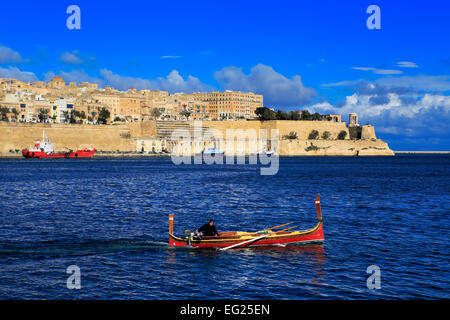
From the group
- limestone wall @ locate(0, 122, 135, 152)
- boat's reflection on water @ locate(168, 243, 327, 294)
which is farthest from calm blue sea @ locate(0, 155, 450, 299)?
limestone wall @ locate(0, 122, 135, 152)

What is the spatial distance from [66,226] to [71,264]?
724cm

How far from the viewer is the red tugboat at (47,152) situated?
105 m

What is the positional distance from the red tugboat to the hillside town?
40.2 feet

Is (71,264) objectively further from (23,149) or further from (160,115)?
(160,115)

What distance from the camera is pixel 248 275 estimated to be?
1405 cm

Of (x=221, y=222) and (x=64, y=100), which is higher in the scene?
(x=64, y=100)

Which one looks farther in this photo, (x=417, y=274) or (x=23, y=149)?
(x=23, y=149)

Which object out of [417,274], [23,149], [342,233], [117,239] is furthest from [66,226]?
[23,149]

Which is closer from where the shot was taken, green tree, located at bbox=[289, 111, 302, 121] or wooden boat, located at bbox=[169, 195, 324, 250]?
wooden boat, located at bbox=[169, 195, 324, 250]

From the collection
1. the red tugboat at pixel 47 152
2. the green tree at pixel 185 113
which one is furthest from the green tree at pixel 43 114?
the green tree at pixel 185 113

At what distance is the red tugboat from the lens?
105250 millimetres

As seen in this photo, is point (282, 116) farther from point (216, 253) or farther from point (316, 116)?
point (216, 253)

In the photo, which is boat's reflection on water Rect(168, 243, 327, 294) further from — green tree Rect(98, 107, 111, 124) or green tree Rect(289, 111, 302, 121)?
green tree Rect(289, 111, 302, 121)

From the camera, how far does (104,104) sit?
5635 inches
